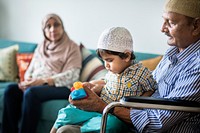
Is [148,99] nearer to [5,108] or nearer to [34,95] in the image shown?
[34,95]

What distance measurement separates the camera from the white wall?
3461mm

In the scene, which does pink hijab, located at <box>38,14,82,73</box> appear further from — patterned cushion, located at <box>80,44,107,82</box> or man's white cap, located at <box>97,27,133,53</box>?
man's white cap, located at <box>97,27,133,53</box>

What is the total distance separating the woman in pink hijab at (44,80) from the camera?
3068 mm

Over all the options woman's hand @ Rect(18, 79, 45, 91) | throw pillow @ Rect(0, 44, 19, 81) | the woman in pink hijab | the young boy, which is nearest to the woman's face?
the woman in pink hijab

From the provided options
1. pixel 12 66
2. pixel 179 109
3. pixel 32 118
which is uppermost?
pixel 179 109

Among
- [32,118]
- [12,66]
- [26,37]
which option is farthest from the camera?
[26,37]

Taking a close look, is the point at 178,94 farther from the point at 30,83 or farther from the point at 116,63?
the point at 30,83

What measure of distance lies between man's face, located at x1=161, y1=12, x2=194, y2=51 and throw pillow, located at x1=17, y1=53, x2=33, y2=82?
1.88 metres

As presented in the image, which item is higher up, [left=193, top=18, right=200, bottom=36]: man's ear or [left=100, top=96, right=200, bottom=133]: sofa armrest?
[left=193, top=18, right=200, bottom=36]: man's ear

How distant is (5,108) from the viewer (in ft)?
10.7

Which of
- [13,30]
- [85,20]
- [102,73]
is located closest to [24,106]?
[102,73]

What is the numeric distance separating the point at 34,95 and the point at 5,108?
0.35 metres

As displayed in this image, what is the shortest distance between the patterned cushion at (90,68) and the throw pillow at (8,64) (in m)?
0.72

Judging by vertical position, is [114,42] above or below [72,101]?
above
